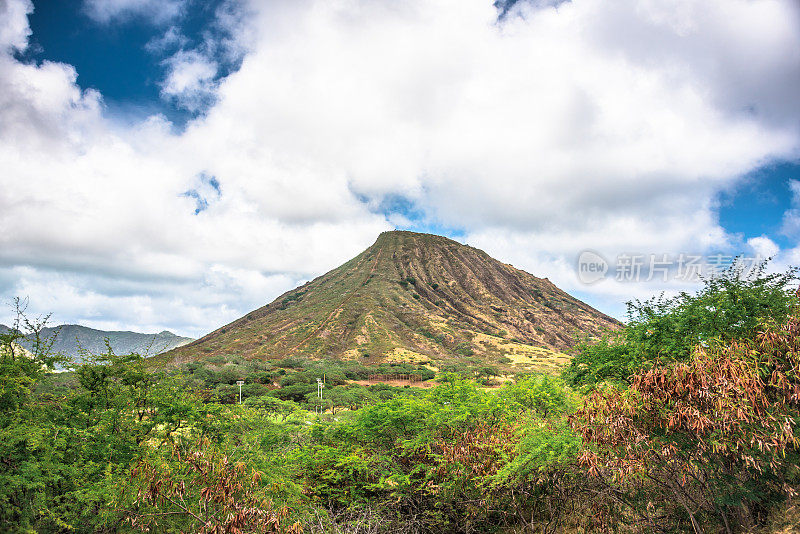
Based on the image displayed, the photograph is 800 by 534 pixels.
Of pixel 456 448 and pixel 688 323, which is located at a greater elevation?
pixel 688 323

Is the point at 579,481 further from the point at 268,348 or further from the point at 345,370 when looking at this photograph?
→ the point at 268,348

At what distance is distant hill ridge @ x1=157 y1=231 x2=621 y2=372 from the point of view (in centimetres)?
9719

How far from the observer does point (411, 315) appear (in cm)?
11706

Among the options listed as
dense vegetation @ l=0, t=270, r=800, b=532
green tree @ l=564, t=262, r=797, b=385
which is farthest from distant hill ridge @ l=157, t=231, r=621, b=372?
dense vegetation @ l=0, t=270, r=800, b=532

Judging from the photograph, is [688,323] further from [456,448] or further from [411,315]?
[411,315]

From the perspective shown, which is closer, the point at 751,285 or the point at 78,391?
the point at 78,391

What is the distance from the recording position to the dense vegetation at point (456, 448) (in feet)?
21.5

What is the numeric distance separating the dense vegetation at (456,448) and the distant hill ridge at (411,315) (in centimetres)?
5067

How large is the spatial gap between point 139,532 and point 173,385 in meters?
4.22

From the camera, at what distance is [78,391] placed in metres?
9.59

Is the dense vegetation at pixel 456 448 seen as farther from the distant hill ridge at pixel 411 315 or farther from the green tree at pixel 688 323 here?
the distant hill ridge at pixel 411 315

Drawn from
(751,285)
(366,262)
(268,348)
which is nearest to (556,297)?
(366,262)

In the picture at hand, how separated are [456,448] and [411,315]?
107m

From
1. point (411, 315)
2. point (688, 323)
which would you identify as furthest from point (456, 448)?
point (411, 315)
